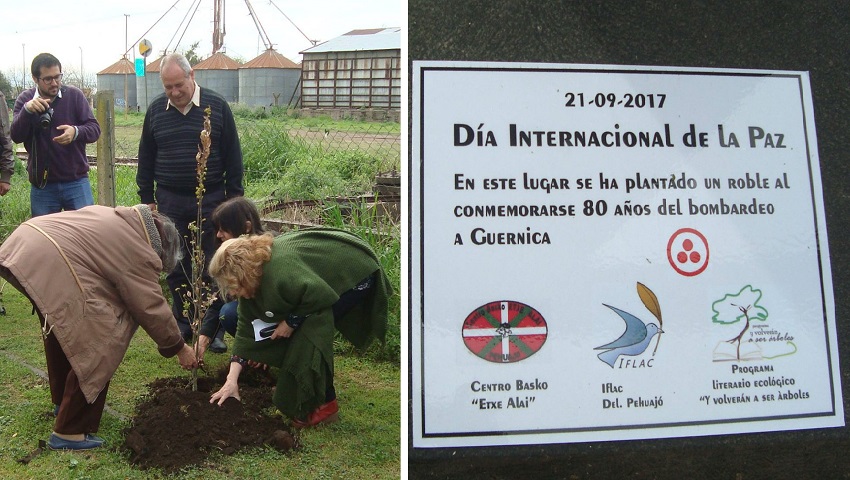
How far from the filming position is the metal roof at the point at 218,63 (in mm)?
34812

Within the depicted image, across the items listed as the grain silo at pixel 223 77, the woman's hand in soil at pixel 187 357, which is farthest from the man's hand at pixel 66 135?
the grain silo at pixel 223 77

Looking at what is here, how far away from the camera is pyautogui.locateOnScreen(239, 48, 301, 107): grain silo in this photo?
31875 millimetres

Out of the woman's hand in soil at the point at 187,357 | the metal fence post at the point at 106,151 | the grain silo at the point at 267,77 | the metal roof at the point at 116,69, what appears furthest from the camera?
the metal roof at the point at 116,69

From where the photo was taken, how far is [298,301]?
3645 mm

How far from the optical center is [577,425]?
2.27 meters

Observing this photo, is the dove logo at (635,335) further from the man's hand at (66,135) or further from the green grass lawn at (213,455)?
the man's hand at (66,135)

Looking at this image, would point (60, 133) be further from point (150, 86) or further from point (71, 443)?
point (150, 86)

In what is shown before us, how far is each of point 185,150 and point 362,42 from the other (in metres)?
19.0

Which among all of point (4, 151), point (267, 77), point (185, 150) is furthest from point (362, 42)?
point (185, 150)

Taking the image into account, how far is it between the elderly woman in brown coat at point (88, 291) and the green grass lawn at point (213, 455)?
0.19m

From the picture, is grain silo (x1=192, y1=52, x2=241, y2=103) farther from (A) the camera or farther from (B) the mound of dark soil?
(B) the mound of dark soil

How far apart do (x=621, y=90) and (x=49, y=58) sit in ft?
15.9

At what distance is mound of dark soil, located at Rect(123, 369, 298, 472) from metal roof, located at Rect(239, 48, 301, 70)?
2916 centimetres

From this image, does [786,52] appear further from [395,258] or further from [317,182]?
[317,182]
